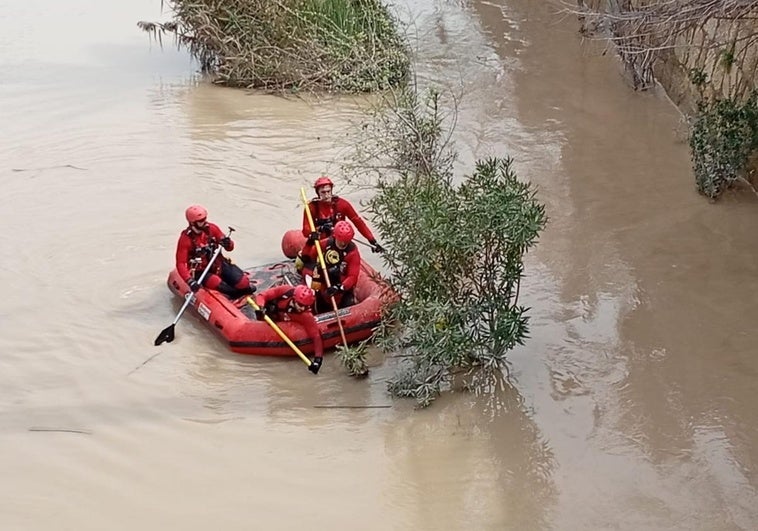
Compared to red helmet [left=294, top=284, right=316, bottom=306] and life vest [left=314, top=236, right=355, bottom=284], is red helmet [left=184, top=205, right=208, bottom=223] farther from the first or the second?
red helmet [left=294, top=284, right=316, bottom=306]

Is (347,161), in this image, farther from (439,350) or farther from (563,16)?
(563,16)

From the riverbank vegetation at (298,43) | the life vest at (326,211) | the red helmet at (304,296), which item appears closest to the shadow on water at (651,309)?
the red helmet at (304,296)

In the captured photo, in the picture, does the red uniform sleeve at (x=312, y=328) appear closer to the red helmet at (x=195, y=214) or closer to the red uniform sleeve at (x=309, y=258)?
the red uniform sleeve at (x=309, y=258)

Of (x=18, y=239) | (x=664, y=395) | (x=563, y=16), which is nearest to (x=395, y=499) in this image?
(x=664, y=395)

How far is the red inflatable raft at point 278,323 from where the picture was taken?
309 inches

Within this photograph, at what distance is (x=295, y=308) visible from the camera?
7789 mm

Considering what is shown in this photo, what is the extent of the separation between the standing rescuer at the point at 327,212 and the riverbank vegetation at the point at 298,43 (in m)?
5.44

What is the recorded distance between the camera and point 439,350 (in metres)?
7.11

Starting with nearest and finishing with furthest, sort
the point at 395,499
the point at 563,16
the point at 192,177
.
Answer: the point at 395,499 < the point at 192,177 < the point at 563,16

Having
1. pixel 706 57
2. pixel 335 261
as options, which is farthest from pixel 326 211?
pixel 706 57

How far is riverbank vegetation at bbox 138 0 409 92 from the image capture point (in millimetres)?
14094

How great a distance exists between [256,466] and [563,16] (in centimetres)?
1348

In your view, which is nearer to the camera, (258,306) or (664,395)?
(664,395)

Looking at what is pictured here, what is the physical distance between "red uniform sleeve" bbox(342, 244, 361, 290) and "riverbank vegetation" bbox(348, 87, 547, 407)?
0.57m
